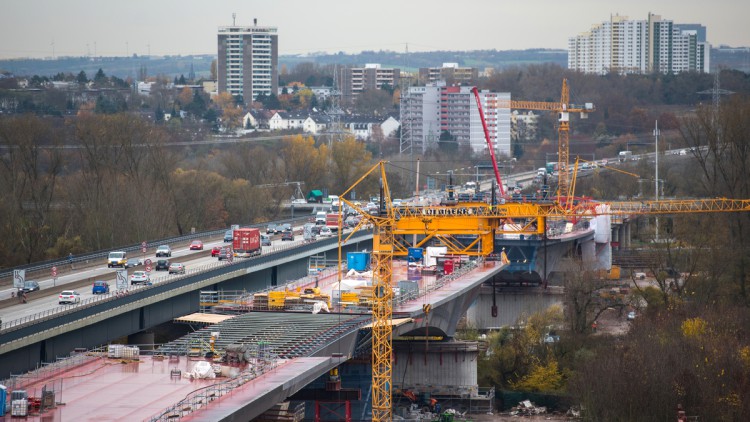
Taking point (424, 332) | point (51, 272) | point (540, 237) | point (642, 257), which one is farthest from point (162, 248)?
point (642, 257)

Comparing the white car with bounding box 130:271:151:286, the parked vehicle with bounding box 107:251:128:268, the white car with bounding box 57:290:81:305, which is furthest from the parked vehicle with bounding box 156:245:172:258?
the white car with bounding box 57:290:81:305

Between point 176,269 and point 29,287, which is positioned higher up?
point 29,287

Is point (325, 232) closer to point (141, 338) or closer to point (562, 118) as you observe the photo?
point (141, 338)

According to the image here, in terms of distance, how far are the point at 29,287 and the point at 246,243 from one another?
21.4 metres

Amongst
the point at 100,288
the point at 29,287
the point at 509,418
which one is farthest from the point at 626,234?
the point at 29,287

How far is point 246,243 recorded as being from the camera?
8431 cm

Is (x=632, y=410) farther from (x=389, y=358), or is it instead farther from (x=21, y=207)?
(x=21, y=207)

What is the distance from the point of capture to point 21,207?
9269cm

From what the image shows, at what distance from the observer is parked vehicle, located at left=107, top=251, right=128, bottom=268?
76094 mm

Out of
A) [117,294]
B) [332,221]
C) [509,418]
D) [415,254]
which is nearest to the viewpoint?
[117,294]

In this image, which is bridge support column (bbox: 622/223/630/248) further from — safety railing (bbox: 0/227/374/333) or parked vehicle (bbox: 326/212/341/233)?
safety railing (bbox: 0/227/374/333)

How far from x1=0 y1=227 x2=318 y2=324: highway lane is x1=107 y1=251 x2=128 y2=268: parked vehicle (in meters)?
0.47

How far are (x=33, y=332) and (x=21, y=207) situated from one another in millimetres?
41099

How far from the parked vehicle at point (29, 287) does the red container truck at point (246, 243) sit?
19623 mm
